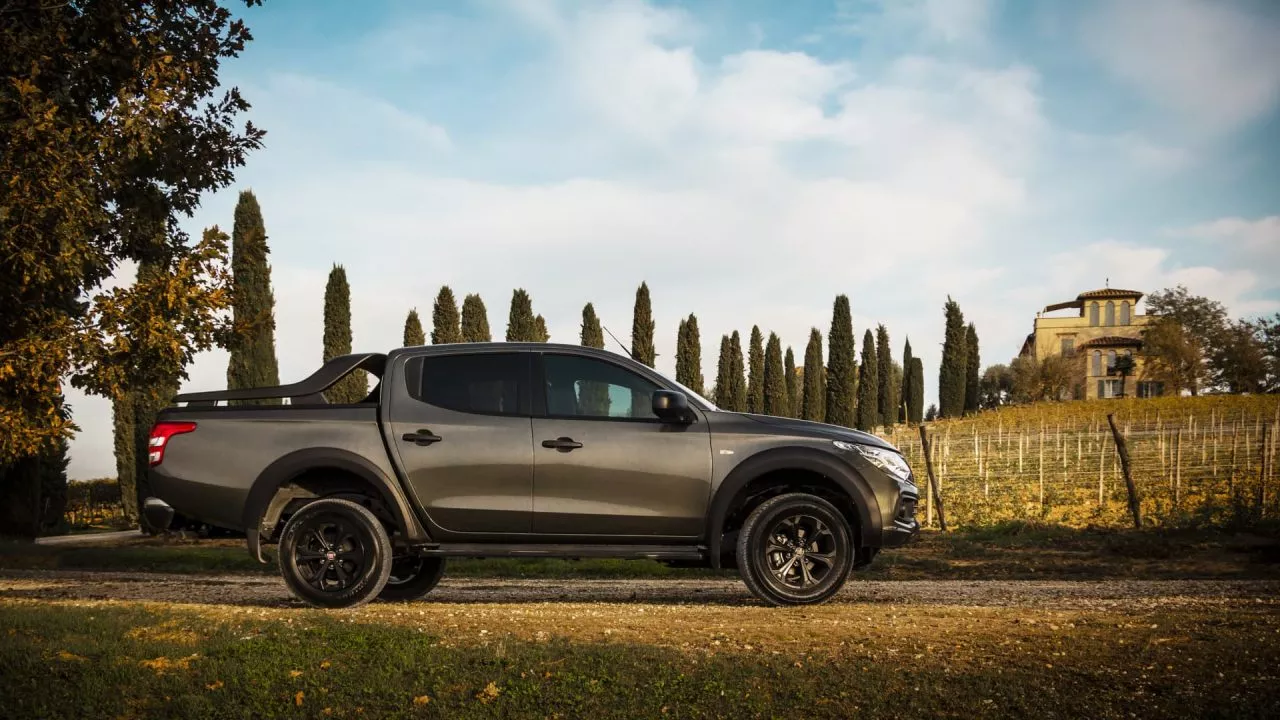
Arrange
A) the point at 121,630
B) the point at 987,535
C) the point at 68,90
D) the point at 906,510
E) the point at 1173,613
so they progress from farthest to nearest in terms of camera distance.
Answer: the point at 987,535 < the point at 68,90 < the point at 906,510 < the point at 1173,613 < the point at 121,630

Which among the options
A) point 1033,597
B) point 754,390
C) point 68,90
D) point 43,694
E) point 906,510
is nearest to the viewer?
point 43,694

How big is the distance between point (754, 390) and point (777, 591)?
194 ft

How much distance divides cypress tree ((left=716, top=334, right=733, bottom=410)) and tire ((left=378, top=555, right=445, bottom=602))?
56.5m

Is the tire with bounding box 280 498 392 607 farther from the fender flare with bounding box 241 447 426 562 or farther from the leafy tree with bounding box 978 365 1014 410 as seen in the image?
the leafy tree with bounding box 978 365 1014 410

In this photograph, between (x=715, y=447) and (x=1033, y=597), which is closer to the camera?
(x=715, y=447)

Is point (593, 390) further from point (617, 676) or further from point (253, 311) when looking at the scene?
point (253, 311)

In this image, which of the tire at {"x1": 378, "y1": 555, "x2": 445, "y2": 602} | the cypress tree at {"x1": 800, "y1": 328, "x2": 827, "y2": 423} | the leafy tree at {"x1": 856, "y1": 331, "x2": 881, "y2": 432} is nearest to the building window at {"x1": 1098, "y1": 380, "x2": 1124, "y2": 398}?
the leafy tree at {"x1": 856, "y1": 331, "x2": 881, "y2": 432}

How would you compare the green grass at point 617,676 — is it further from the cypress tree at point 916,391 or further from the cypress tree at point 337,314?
the cypress tree at point 916,391

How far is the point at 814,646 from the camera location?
20.0ft

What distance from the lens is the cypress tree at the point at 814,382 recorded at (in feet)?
213

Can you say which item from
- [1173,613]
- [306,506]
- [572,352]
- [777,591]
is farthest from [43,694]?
[1173,613]

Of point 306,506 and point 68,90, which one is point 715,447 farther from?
point 68,90

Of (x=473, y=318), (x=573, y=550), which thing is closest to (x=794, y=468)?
(x=573, y=550)

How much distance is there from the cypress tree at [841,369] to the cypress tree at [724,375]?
6328 millimetres
